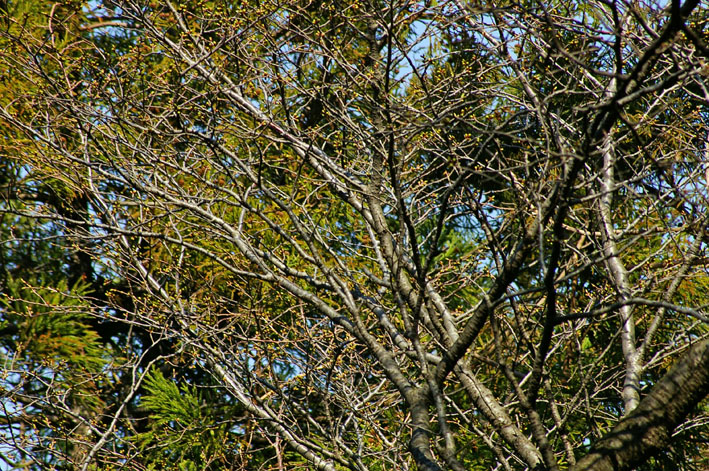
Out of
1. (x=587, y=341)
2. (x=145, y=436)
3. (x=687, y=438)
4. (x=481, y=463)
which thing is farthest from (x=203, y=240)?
(x=687, y=438)

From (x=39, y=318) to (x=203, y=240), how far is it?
1968 millimetres

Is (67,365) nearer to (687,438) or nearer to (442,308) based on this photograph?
(442,308)

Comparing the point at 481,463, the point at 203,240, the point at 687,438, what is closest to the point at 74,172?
the point at 203,240

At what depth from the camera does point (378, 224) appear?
4.10 m

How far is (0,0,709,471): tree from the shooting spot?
9.43 feet

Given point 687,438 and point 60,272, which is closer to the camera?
point 687,438

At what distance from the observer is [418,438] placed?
316 cm

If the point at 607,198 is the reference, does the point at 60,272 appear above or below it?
above

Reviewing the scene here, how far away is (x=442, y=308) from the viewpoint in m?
4.27

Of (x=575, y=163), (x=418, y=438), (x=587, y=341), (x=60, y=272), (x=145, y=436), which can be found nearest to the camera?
(x=575, y=163)

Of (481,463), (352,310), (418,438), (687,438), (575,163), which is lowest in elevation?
(687,438)

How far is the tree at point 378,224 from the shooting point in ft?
9.43

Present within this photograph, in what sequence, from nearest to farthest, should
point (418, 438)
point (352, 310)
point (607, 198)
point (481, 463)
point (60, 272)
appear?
point (418, 438) < point (352, 310) < point (607, 198) < point (481, 463) < point (60, 272)

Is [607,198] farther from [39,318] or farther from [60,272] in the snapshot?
[60,272]
